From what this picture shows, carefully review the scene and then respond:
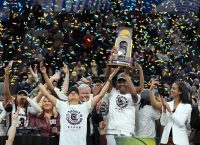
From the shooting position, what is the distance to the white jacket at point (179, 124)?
1217cm

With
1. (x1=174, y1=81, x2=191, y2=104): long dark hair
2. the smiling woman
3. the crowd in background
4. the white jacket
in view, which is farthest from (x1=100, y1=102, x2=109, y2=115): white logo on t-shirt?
the crowd in background

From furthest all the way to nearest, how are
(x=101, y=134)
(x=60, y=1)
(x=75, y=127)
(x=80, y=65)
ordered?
(x=60, y=1) → (x=80, y=65) → (x=101, y=134) → (x=75, y=127)

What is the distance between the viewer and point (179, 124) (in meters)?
12.2

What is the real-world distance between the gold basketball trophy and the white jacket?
4.71 ft

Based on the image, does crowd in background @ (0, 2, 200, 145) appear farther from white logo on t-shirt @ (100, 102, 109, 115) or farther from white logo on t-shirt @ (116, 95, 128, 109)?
white logo on t-shirt @ (116, 95, 128, 109)

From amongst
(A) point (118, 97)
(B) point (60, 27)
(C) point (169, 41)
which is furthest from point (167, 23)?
(A) point (118, 97)

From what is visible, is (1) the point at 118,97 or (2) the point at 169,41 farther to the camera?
(2) the point at 169,41

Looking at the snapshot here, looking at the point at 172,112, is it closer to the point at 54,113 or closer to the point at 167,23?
the point at 54,113

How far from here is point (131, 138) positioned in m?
12.5

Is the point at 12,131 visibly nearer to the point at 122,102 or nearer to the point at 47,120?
the point at 47,120

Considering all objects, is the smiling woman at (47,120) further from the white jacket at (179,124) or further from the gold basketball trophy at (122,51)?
the white jacket at (179,124)

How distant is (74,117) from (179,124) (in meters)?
1.63

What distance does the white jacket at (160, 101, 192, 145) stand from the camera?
39.9ft

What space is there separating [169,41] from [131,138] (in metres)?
10.4
